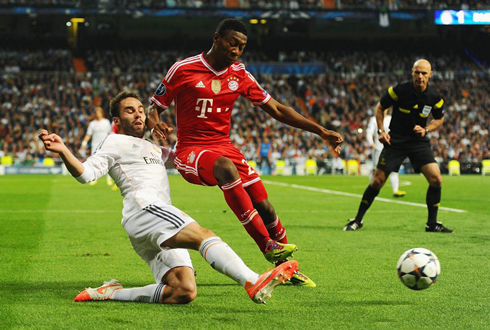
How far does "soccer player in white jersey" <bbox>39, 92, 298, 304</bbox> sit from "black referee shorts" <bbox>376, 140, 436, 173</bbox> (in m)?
5.18

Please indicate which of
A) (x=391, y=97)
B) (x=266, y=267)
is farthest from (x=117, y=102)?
(x=391, y=97)

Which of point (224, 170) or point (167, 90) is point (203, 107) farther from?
point (224, 170)


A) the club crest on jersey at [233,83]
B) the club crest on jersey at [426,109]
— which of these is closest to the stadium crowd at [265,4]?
the club crest on jersey at [426,109]

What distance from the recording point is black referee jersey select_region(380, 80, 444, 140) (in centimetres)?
975

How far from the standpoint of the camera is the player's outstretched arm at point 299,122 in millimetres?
6125

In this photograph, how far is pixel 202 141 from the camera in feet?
20.7

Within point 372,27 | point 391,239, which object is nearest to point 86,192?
point 391,239

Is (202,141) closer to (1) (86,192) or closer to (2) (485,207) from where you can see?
(2) (485,207)

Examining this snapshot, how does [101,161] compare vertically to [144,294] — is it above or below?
above

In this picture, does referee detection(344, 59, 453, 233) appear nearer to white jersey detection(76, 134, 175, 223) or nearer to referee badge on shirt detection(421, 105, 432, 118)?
referee badge on shirt detection(421, 105, 432, 118)

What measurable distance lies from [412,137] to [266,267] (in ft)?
13.4

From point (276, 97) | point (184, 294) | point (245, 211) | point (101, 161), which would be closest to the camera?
point (184, 294)

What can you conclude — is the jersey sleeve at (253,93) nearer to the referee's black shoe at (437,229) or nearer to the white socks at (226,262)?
the white socks at (226,262)

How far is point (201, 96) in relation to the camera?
248 inches
